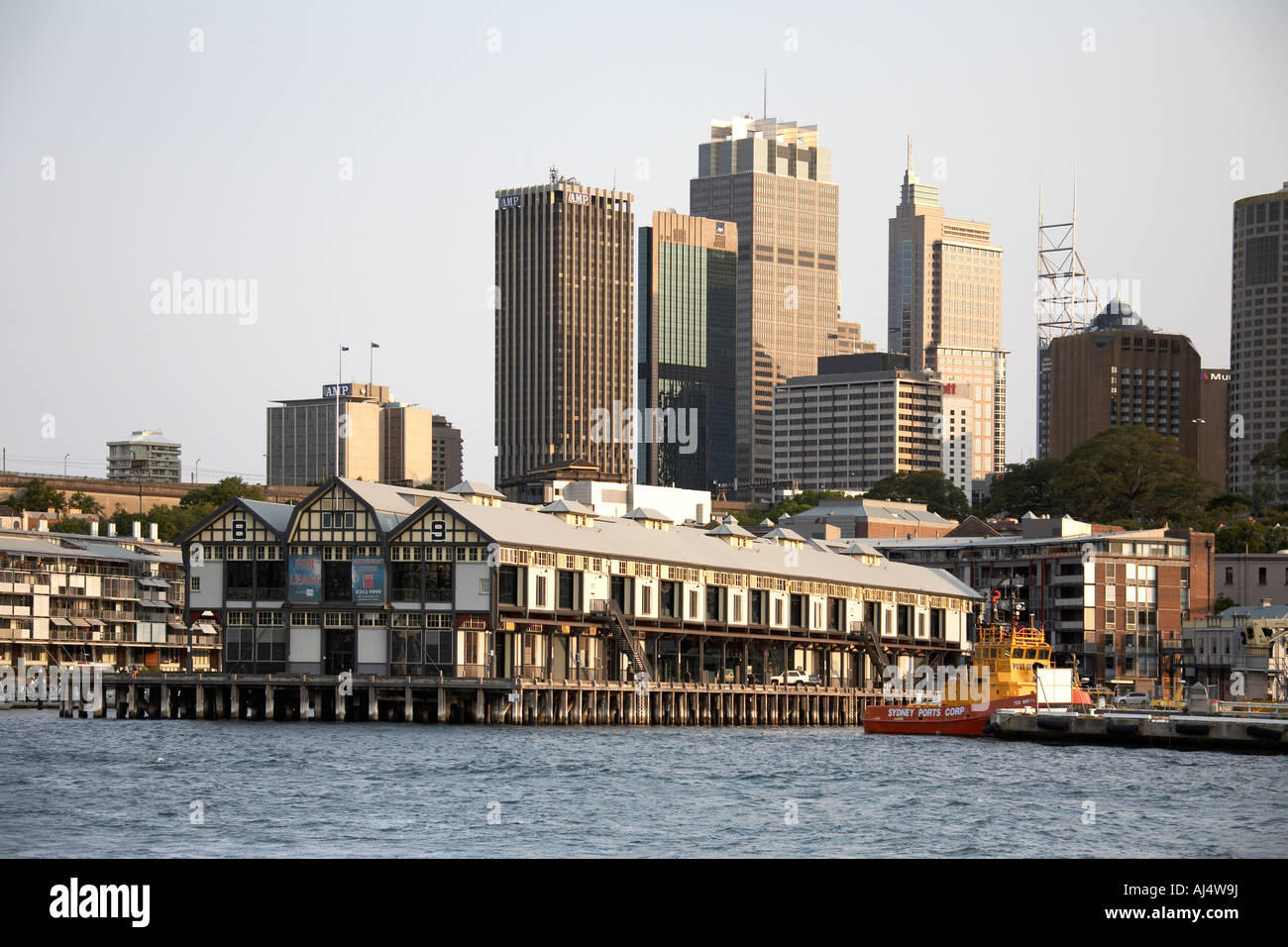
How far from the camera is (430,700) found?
103 meters

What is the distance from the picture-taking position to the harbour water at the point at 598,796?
4775cm

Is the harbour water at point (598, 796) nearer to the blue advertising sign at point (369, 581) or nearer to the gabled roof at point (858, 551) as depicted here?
the blue advertising sign at point (369, 581)

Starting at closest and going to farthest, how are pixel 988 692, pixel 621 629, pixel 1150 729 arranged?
pixel 1150 729
pixel 988 692
pixel 621 629

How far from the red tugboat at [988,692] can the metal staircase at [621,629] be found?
48.2 ft

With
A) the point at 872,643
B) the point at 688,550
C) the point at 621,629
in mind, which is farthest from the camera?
the point at 872,643

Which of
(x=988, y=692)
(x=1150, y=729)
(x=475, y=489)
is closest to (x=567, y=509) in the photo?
(x=475, y=489)

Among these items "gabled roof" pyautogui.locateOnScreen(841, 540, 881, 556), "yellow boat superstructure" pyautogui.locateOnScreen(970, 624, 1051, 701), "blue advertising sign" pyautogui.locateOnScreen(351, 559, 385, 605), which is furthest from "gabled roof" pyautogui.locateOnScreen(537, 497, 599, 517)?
"gabled roof" pyautogui.locateOnScreen(841, 540, 881, 556)

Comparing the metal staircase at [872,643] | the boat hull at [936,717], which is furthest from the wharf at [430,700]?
the metal staircase at [872,643]

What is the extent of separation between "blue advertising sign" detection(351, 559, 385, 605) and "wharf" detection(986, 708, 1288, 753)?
118 ft

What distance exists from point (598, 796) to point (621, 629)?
52.2 metres

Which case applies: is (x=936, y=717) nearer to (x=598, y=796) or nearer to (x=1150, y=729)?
(x=1150, y=729)

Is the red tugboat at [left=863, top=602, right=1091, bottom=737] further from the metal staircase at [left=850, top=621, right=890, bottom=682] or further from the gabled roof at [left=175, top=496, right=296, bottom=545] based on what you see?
the gabled roof at [left=175, top=496, right=296, bottom=545]
